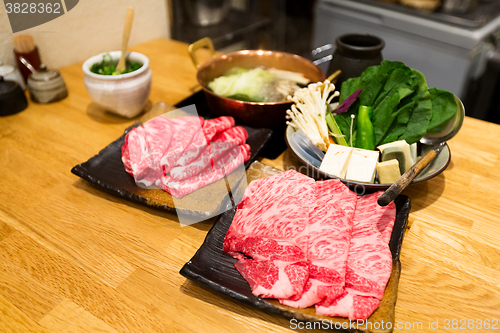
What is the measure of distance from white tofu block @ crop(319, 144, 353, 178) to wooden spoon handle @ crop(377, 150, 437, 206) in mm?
186

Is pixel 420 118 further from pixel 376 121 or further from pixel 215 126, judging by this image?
pixel 215 126

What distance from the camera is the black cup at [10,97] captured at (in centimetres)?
173

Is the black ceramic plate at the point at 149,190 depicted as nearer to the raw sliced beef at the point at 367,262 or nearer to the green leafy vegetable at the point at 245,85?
the green leafy vegetable at the point at 245,85

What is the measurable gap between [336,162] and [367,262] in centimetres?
39

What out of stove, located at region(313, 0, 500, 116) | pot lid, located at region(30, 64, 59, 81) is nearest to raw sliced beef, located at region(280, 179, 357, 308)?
pot lid, located at region(30, 64, 59, 81)

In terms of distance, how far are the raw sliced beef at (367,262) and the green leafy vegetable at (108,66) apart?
1294 mm

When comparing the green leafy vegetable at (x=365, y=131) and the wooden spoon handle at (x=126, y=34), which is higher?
the wooden spoon handle at (x=126, y=34)

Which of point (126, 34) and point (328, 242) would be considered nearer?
point (328, 242)

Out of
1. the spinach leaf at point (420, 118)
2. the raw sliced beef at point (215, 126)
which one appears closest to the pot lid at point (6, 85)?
the raw sliced beef at point (215, 126)

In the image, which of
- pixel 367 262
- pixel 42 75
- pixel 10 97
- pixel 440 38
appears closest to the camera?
pixel 367 262

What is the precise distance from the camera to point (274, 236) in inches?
39.9

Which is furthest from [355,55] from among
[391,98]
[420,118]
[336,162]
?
[336,162]

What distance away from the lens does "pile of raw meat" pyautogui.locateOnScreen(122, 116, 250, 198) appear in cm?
129

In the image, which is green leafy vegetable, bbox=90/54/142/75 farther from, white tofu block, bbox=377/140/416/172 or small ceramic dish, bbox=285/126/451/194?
white tofu block, bbox=377/140/416/172
